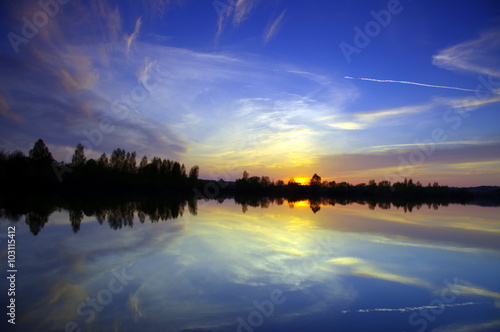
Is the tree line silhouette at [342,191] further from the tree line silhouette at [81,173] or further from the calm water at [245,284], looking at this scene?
the calm water at [245,284]

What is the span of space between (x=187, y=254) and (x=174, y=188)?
67093 millimetres

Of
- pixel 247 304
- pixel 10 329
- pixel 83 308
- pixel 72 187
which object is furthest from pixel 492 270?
pixel 72 187

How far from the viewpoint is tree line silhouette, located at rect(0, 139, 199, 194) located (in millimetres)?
46656

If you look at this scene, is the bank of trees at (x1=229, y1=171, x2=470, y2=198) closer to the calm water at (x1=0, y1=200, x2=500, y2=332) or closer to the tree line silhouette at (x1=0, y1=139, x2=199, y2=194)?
the tree line silhouette at (x1=0, y1=139, x2=199, y2=194)

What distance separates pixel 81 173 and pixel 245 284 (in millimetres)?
65692

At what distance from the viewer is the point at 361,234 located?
595 inches

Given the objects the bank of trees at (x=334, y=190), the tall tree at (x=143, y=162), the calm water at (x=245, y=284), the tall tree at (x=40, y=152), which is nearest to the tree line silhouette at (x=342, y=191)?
the bank of trees at (x=334, y=190)

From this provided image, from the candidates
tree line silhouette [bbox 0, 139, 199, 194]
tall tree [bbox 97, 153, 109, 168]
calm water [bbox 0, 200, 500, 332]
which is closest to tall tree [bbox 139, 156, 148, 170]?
tree line silhouette [bbox 0, 139, 199, 194]

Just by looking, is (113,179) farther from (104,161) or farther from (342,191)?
(342,191)

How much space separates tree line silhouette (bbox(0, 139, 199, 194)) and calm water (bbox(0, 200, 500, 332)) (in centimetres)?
4107

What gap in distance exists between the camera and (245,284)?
23.1ft

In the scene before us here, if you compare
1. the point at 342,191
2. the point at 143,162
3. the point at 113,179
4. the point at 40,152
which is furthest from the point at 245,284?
the point at 342,191

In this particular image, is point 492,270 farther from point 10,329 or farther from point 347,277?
point 10,329

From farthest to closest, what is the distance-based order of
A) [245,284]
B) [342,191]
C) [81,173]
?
[342,191] → [81,173] → [245,284]
